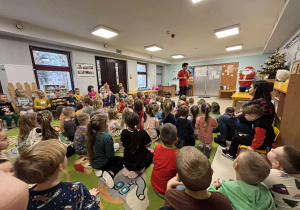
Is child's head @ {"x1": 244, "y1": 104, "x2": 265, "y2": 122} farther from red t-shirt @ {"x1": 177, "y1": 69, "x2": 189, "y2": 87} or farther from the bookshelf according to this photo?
red t-shirt @ {"x1": 177, "y1": 69, "x2": 189, "y2": 87}

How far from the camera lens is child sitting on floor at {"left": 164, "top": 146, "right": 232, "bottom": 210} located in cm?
58

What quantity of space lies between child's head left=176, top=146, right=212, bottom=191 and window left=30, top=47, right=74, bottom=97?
16.3 feet

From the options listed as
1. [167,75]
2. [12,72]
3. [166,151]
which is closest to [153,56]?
[167,75]

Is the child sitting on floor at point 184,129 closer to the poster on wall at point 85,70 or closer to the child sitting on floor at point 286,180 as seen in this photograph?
the child sitting on floor at point 286,180

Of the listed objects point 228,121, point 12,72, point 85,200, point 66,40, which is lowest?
point 85,200

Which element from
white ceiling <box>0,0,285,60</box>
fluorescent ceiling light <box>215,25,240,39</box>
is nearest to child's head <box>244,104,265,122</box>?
white ceiling <box>0,0,285,60</box>

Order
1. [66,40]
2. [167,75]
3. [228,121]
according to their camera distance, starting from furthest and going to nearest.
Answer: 1. [167,75]
2. [66,40]
3. [228,121]

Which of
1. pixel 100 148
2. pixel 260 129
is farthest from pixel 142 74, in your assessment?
pixel 260 129

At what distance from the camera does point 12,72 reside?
337 centimetres

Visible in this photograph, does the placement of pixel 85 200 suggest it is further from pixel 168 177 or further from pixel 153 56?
pixel 153 56

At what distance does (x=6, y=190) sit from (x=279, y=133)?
89.3 inches

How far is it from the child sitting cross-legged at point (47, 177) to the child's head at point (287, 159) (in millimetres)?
1305

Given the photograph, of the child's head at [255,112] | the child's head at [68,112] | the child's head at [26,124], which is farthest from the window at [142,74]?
the child's head at [255,112]

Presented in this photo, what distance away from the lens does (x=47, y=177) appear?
0.64 m
